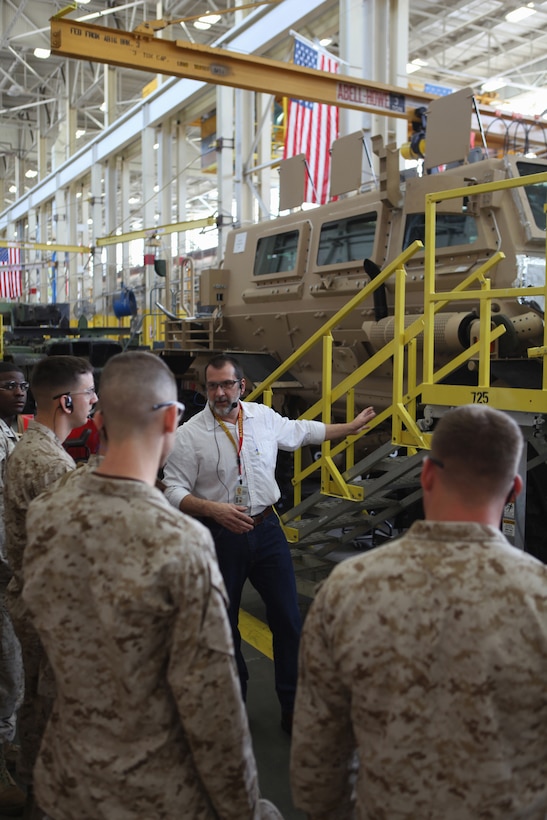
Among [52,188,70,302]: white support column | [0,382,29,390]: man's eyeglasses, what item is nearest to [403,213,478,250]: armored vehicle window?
[0,382,29,390]: man's eyeglasses

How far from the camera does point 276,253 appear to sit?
28.5ft

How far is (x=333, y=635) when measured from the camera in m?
1.56

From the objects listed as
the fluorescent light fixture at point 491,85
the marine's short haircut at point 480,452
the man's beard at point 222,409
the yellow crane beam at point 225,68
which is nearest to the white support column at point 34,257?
the fluorescent light fixture at point 491,85

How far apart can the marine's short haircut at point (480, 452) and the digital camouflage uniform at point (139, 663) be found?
55 centimetres

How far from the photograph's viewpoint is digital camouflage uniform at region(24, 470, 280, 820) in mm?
1619

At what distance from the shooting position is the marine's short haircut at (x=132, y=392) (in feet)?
5.72

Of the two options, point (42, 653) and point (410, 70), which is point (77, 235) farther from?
point (42, 653)

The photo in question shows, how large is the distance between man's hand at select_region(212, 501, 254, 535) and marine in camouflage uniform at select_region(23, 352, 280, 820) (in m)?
1.65

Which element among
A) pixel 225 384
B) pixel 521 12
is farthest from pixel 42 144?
pixel 225 384

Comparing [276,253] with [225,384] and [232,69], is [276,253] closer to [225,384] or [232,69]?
[232,69]

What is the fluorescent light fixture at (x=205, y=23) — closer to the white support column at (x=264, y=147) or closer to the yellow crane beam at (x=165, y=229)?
the white support column at (x=264, y=147)

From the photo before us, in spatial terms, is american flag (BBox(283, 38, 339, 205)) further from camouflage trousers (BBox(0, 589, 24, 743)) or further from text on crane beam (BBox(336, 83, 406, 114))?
camouflage trousers (BBox(0, 589, 24, 743))

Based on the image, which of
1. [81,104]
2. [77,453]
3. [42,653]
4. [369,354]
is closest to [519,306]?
[369,354]

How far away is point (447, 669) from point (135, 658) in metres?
0.64
